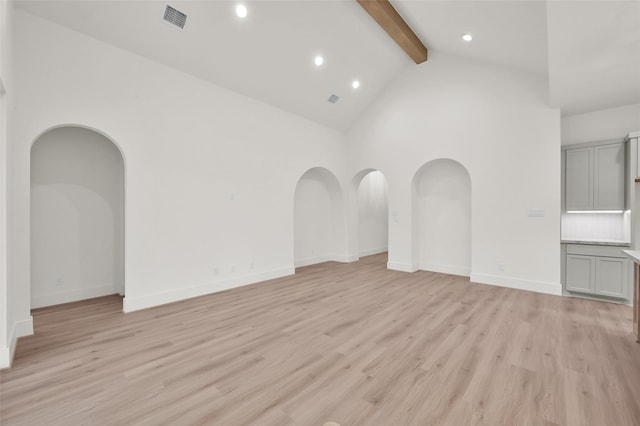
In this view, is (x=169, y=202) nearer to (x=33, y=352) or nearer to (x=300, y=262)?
(x=33, y=352)

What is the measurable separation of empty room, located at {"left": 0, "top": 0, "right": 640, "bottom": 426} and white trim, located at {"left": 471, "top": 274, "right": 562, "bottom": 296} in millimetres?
44

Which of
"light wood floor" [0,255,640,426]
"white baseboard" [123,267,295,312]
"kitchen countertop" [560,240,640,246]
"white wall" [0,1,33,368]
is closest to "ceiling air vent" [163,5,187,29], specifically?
"white wall" [0,1,33,368]

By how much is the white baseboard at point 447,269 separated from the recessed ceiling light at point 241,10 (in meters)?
6.13

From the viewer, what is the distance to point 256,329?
11.3 feet

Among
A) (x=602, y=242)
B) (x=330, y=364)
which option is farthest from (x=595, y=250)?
(x=330, y=364)

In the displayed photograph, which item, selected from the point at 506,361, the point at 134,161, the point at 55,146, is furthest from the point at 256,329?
the point at 55,146

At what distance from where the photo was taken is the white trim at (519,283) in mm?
4840

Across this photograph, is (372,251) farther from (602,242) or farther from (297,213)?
(602,242)

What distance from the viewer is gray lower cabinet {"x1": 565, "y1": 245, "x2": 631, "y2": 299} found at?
14.0 ft

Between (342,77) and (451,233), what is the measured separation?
427 cm

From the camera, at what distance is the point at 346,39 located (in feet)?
17.4

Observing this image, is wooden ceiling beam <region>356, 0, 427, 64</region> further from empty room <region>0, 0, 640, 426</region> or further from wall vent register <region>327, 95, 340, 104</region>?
wall vent register <region>327, 95, 340, 104</region>

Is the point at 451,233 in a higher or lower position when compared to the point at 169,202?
lower

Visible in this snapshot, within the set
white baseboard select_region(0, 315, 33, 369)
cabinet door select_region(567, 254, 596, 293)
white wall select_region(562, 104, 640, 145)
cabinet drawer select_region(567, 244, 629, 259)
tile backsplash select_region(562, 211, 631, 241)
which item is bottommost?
white baseboard select_region(0, 315, 33, 369)
